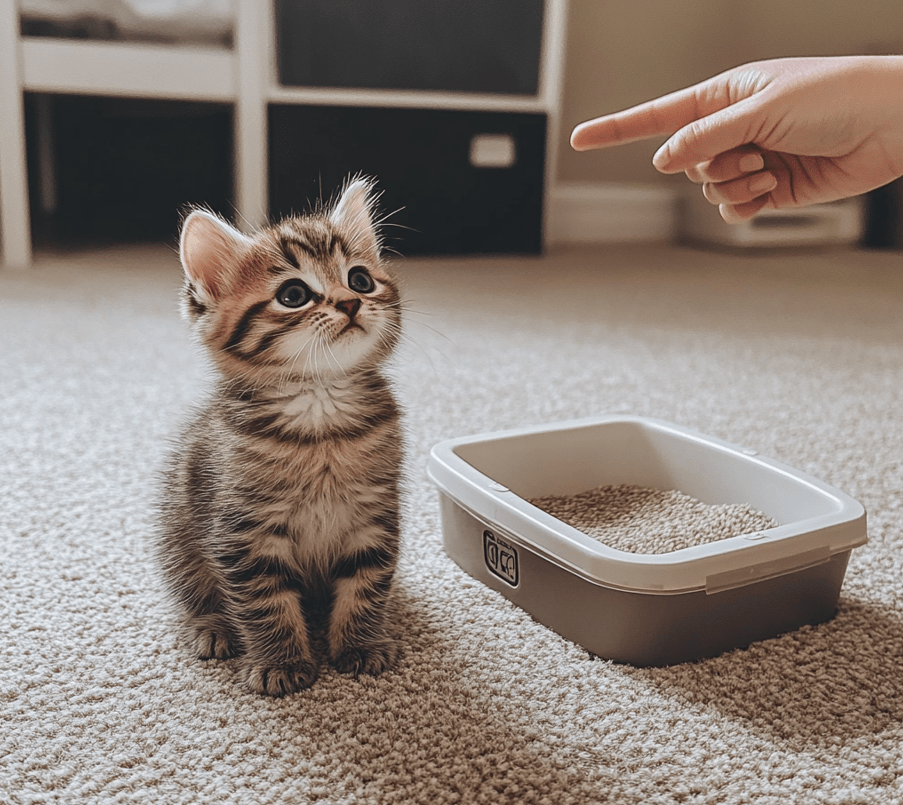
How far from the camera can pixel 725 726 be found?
782mm

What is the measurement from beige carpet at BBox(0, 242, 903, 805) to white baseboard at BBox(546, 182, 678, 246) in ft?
5.55

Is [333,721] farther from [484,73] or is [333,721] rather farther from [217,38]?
[484,73]

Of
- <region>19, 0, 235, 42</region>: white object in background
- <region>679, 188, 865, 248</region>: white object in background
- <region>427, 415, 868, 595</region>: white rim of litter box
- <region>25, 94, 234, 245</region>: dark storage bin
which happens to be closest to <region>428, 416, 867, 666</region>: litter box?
<region>427, 415, 868, 595</region>: white rim of litter box

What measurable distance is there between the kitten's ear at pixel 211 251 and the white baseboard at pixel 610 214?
8.56 ft

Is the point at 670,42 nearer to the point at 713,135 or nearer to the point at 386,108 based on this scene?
the point at 386,108

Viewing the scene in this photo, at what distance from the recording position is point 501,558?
969 mm

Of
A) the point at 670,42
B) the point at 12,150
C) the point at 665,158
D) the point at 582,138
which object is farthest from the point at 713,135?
the point at 670,42

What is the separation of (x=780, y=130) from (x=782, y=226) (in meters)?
2.48

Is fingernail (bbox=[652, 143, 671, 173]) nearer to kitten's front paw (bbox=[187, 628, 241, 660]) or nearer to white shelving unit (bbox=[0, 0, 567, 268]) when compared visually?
kitten's front paw (bbox=[187, 628, 241, 660])

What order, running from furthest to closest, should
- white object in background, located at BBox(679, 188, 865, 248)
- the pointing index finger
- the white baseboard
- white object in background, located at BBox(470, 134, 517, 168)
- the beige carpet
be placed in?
1. the white baseboard
2. white object in background, located at BBox(679, 188, 865, 248)
3. white object in background, located at BBox(470, 134, 517, 168)
4. the pointing index finger
5. the beige carpet

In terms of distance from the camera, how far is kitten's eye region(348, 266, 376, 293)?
0.86m

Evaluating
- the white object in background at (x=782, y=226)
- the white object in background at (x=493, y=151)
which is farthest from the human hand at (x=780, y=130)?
the white object in background at (x=782, y=226)

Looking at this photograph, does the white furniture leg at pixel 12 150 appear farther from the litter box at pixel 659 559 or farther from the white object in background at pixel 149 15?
the litter box at pixel 659 559

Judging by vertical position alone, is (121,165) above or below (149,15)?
below
